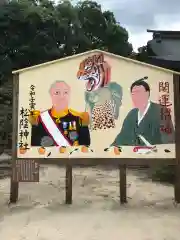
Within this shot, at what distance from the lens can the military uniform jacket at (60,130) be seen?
6.26 metres

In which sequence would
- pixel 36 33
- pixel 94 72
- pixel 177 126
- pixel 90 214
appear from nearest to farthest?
pixel 90 214 < pixel 177 126 < pixel 94 72 < pixel 36 33

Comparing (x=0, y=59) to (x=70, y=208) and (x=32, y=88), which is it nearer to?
(x=32, y=88)

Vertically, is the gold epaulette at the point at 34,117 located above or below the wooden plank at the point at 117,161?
above

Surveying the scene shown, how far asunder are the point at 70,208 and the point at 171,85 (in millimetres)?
3054

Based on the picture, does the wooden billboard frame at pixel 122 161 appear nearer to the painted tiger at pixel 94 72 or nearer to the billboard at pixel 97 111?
the billboard at pixel 97 111

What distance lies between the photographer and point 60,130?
6301 millimetres

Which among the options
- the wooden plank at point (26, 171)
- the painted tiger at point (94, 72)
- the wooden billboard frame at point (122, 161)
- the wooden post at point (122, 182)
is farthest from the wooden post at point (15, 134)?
the wooden post at point (122, 182)

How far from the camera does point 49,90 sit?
6.41 m

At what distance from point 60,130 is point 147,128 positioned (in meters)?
1.68

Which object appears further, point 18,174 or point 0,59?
point 0,59

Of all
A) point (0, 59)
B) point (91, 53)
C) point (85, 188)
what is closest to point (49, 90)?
point (91, 53)

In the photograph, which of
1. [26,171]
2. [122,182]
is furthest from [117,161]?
[26,171]

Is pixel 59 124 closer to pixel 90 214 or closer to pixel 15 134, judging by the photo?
pixel 15 134

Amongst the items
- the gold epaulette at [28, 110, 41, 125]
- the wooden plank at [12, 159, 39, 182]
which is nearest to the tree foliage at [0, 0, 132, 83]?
the gold epaulette at [28, 110, 41, 125]
